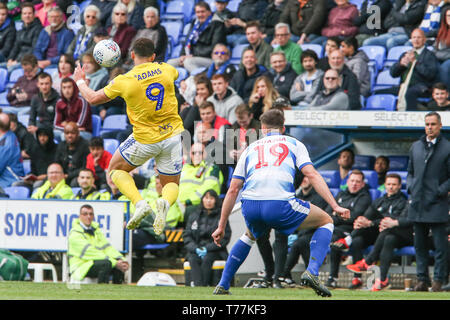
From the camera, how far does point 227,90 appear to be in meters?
15.4

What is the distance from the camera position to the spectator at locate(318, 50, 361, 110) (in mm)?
14328

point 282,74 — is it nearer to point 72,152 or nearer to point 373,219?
point 373,219

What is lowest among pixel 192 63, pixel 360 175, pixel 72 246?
pixel 72 246

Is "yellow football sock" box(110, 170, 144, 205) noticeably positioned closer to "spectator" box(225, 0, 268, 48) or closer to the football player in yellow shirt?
the football player in yellow shirt

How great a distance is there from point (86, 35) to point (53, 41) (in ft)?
3.47

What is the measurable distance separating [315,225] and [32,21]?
1270 cm

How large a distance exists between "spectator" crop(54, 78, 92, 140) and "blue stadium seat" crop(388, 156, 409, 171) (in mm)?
5613

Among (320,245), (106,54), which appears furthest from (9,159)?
(320,245)

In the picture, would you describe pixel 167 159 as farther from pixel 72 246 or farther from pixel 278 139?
pixel 72 246

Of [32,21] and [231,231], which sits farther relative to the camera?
[32,21]

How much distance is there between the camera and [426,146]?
12.3 metres

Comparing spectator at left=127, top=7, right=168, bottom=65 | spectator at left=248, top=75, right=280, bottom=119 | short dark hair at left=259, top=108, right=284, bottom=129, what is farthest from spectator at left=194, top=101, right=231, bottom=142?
short dark hair at left=259, top=108, right=284, bottom=129

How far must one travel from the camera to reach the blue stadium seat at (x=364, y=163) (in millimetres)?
14938
